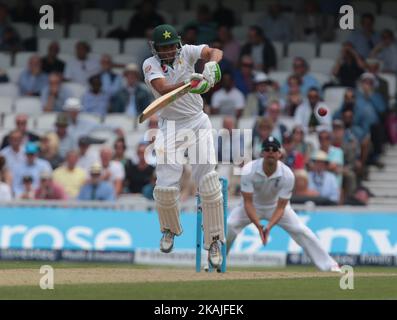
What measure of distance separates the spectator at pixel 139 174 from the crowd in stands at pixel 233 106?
0.04 ft

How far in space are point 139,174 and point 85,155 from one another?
0.85 m

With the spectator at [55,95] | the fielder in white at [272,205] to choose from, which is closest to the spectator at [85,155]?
the spectator at [55,95]

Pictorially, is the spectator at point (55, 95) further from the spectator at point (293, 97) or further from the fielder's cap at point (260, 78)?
the spectator at point (293, 97)

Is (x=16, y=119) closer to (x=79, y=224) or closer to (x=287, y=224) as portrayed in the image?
(x=79, y=224)

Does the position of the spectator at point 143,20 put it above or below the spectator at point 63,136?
above

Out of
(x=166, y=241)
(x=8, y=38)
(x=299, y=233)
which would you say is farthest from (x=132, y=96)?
(x=166, y=241)

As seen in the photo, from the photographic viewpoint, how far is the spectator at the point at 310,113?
60.4 feet

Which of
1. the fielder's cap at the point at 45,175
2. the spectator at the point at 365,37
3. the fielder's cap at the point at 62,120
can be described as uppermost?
the spectator at the point at 365,37

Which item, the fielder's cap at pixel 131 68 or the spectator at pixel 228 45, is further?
the spectator at pixel 228 45

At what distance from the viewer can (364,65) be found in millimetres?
19375

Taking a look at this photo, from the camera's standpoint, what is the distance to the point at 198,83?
1148 cm

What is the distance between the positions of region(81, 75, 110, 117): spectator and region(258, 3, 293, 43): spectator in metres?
2.71

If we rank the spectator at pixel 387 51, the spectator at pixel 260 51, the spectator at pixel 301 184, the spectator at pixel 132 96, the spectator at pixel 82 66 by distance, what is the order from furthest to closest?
the spectator at pixel 82 66 → the spectator at pixel 260 51 → the spectator at pixel 387 51 → the spectator at pixel 132 96 → the spectator at pixel 301 184

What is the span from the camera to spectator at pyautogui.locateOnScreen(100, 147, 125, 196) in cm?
1795
